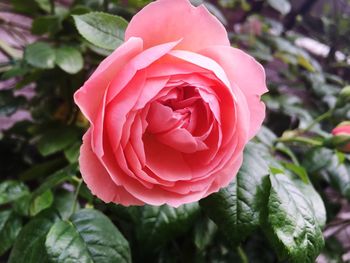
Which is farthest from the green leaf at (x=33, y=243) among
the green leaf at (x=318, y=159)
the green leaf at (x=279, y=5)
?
the green leaf at (x=279, y=5)

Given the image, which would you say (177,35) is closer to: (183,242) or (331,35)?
(183,242)

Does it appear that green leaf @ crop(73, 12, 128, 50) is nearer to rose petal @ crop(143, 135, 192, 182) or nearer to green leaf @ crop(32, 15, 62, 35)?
rose petal @ crop(143, 135, 192, 182)

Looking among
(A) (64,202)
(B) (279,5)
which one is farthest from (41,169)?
(B) (279,5)

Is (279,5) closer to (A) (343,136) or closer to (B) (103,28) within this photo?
(A) (343,136)

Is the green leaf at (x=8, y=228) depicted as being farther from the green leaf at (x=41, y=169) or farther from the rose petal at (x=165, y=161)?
the rose petal at (x=165, y=161)

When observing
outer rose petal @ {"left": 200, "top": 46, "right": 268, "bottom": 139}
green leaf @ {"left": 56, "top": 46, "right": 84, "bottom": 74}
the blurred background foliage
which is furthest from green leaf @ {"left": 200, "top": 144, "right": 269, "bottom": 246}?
green leaf @ {"left": 56, "top": 46, "right": 84, "bottom": 74}

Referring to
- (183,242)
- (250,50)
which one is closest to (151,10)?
(183,242)
